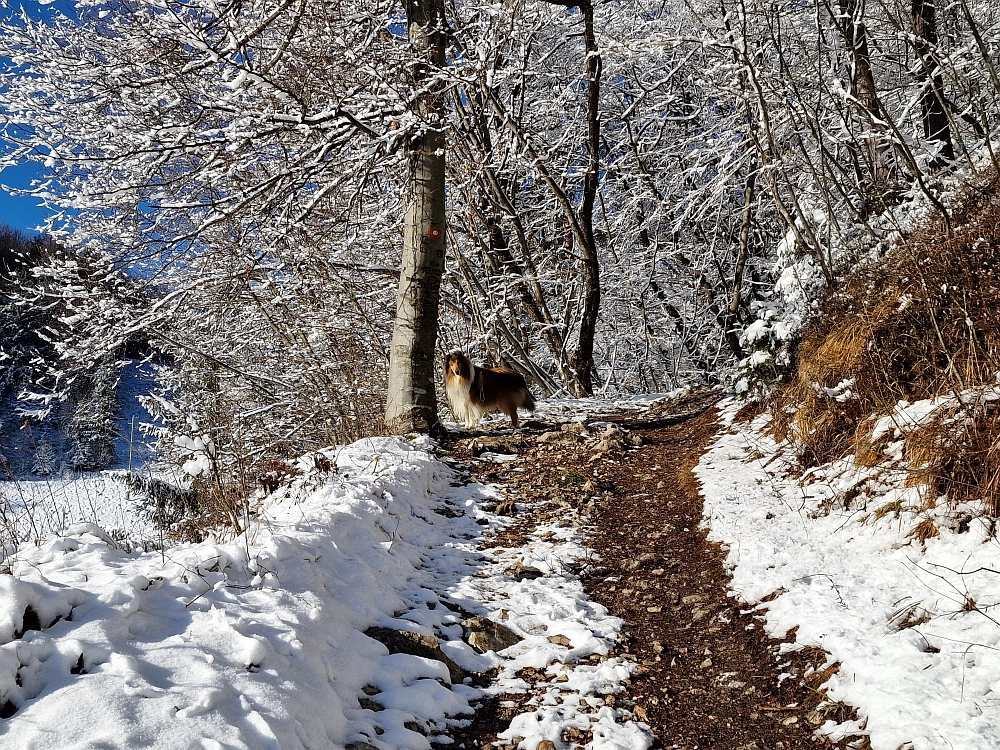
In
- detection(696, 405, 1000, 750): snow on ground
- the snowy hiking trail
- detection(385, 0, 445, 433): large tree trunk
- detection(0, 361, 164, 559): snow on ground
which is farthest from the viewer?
detection(385, 0, 445, 433): large tree trunk

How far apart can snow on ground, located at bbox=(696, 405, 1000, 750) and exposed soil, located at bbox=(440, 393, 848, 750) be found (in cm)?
18

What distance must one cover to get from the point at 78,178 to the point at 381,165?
4231mm

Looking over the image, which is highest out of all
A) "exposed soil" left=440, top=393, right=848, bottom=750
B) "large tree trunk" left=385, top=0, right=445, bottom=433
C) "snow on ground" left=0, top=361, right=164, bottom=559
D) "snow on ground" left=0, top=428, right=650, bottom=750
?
"large tree trunk" left=385, top=0, right=445, bottom=433

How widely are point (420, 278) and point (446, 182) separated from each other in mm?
5313

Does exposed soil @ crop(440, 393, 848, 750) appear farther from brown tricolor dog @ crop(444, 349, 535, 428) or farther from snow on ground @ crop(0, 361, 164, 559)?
snow on ground @ crop(0, 361, 164, 559)

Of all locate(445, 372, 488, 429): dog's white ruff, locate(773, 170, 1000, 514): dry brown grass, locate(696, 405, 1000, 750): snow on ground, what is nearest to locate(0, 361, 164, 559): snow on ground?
locate(445, 372, 488, 429): dog's white ruff

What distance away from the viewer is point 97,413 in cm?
848

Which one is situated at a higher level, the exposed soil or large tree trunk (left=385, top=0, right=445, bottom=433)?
large tree trunk (left=385, top=0, right=445, bottom=433)

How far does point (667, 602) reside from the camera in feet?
14.9

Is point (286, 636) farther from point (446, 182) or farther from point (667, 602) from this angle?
point (446, 182)

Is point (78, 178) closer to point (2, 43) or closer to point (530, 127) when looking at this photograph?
point (2, 43)

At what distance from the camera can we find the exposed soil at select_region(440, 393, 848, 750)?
327 centimetres

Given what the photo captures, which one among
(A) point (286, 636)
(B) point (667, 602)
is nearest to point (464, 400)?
(B) point (667, 602)

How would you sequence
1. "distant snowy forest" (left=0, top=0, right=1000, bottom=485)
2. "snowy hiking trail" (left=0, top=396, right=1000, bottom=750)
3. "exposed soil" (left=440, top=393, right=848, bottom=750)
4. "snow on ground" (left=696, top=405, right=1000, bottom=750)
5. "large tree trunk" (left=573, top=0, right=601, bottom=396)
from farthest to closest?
1. "large tree trunk" (left=573, top=0, right=601, bottom=396)
2. "distant snowy forest" (left=0, top=0, right=1000, bottom=485)
3. "exposed soil" (left=440, top=393, right=848, bottom=750)
4. "snow on ground" (left=696, top=405, right=1000, bottom=750)
5. "snowy hiking trail" (left=0, top=396, right=1000, bottom=750)
